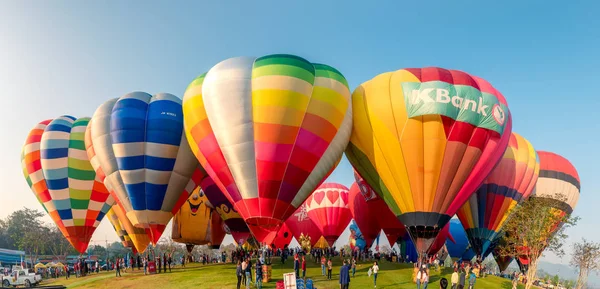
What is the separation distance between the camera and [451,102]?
2261 cm

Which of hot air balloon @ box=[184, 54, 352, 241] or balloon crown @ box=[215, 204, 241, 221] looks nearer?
hot air balloon @ box=[184, 54, 352, 241]

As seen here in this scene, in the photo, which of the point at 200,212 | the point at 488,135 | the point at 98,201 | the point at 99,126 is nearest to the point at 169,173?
the point at 99,126

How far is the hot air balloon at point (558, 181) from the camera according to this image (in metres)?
35.4

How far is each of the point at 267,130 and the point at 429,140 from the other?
847 cm

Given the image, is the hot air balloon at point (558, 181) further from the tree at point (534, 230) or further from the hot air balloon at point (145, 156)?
the hot air balloon at point (145, 156)

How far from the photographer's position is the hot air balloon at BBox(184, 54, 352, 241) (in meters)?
20.6

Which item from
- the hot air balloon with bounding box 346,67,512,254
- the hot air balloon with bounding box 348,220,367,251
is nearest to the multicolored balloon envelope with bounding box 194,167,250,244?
the hot air balloon with bounding box 346,67,512,254

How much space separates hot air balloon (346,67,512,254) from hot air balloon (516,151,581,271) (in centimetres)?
1467

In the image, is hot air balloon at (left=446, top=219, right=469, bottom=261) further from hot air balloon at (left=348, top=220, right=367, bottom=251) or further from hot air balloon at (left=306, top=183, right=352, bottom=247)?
hot air balloon at (left=306, top=183, right=352, bottom=247)

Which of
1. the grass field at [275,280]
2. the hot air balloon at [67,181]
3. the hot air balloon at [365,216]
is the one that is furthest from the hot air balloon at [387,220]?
the hot air balloon at [67,181]

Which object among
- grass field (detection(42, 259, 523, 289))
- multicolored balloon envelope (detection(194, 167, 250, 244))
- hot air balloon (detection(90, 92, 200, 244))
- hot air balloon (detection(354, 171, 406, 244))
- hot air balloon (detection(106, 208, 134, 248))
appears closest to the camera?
grass field (detection(42, 259, 523, 289))

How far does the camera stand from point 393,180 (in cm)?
2352

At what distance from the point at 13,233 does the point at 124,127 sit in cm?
9484

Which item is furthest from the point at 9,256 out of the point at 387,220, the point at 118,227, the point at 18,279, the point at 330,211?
the point at 387,220
